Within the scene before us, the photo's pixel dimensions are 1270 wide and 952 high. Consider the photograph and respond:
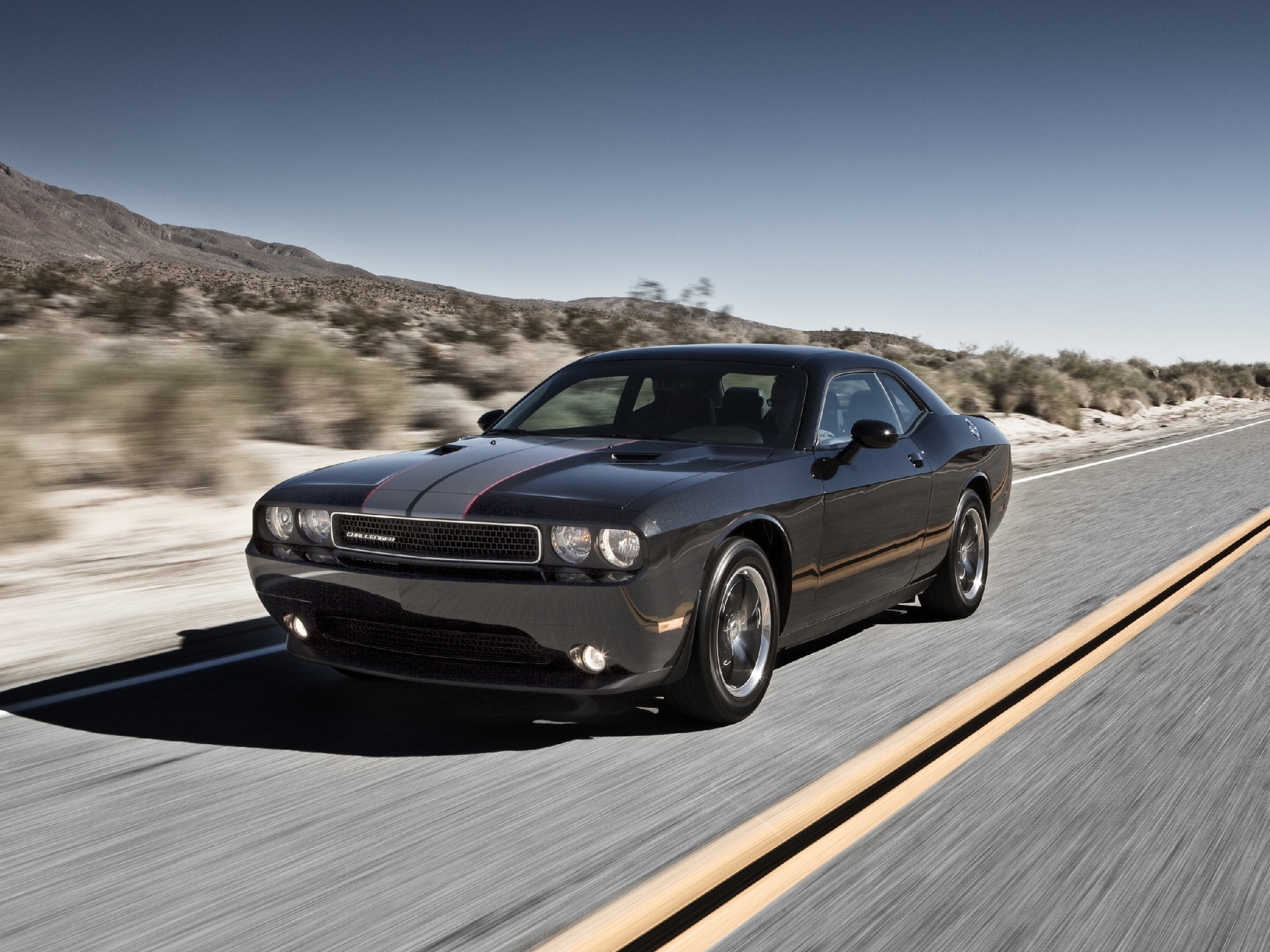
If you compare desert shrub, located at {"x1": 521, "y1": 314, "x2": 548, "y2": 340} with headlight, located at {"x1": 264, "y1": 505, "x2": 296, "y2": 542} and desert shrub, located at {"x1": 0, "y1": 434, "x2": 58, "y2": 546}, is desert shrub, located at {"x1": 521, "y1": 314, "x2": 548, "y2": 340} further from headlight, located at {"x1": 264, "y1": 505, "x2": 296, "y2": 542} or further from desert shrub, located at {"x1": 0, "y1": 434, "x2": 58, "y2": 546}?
headlight, located at {"x1": 264, "y1": 505, "x2": 296, "y2": 542}

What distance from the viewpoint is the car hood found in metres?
4.65

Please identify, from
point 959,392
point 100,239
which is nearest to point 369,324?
point 959,392

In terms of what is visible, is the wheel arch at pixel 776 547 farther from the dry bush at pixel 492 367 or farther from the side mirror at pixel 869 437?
the dry bush at pixel 492 367

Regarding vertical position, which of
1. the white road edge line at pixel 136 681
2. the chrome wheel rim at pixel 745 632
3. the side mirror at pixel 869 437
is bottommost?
the white road edge line at pixel 136 681

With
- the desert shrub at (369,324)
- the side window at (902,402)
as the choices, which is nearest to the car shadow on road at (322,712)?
the side window at (902,402)

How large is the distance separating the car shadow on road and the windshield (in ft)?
3.63

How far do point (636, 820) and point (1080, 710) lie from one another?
209cm

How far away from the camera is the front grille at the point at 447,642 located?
4.57 meters

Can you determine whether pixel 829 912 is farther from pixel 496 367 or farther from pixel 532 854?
pixel 496 367

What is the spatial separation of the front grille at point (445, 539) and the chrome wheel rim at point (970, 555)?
127 inches

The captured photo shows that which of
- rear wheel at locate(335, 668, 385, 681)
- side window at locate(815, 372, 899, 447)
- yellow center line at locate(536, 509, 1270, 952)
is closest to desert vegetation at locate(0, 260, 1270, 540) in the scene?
rear wheel at locate(335, 668, 385, 681)

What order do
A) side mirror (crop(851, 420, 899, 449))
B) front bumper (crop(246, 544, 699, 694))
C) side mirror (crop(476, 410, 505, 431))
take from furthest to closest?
side mirror (crop(476, 410, 505, 431))
side mirror (crop(851, 420, 899, 449))
front bumper (crop(246, 544, 699, 694))

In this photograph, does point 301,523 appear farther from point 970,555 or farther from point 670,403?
point 970,555

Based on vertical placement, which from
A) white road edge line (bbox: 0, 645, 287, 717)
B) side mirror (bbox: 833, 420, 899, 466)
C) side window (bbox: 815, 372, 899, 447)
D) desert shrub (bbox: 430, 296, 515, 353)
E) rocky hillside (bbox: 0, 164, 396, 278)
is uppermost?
rocky hillside (bbox: 0, 164, 396, 278)
